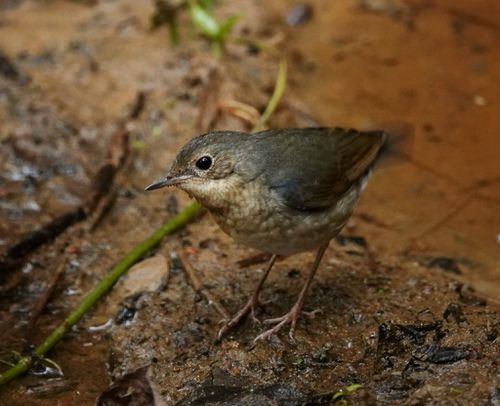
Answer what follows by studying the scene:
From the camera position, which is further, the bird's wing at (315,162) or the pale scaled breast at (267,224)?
the bird's wing at (315,162)

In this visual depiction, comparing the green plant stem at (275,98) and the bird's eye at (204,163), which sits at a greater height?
the bird's eye at (204,163)

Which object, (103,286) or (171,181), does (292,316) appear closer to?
(171,181)

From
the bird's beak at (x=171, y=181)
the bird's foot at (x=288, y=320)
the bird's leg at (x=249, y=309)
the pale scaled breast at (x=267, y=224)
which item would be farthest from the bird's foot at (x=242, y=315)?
the bird's beak at (x=171, y=181)

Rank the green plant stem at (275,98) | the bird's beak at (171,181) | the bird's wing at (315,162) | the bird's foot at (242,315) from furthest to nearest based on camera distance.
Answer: the green plant stem at (275,98)
the bird's foot at (242,315)
the bird's wing at (315,162)
the bird's beak at (171,181)

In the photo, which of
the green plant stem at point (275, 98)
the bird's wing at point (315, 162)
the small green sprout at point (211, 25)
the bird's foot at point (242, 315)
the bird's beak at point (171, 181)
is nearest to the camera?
the bird's beak at point (171, 181)

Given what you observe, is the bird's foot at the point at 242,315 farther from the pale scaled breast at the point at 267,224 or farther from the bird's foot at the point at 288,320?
the pale scaled breast at the point at 267,224

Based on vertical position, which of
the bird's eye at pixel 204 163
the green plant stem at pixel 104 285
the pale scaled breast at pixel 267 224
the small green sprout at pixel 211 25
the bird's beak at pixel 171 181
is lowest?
the green plant stem at pixel 104 285

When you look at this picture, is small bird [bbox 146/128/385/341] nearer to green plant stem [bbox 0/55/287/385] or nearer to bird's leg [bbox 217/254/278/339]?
bird's leg [bbox 217/254/278/339]
